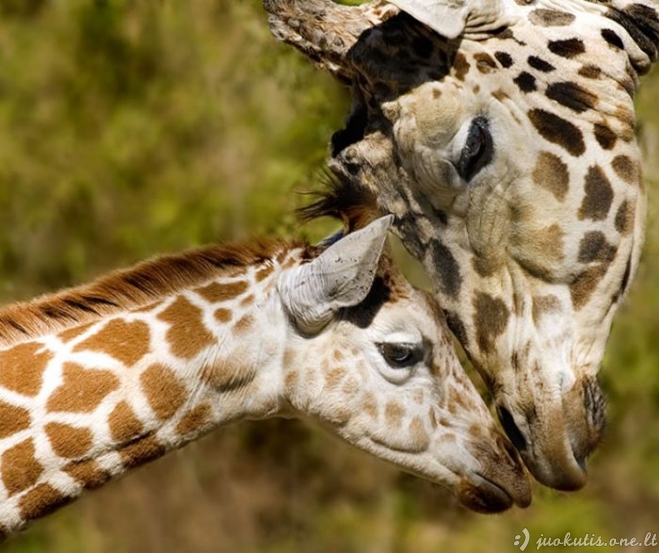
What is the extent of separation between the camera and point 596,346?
4.95 meters

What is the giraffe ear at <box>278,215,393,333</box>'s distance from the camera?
15.6 ft

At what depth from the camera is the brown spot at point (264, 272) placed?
5.07 m

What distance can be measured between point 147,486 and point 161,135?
8.54 ft

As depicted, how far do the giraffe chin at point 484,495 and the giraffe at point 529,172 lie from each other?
0.48ft

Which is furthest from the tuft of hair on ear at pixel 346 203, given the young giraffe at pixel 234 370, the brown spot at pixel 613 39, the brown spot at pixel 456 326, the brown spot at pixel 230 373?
the brown spot at pixel 613 39

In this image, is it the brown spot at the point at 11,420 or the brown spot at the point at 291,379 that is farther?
the brown spot at the point at 291,379

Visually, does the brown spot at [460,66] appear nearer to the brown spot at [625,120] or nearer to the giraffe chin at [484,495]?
the brown spot at [625,120]

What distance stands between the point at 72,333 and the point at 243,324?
1.89ft

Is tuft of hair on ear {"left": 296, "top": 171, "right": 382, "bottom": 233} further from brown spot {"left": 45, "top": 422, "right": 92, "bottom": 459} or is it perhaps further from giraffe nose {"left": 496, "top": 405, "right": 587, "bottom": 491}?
brown spot {"left": 45, "top": 422, "right": 92, "bottom": 459}

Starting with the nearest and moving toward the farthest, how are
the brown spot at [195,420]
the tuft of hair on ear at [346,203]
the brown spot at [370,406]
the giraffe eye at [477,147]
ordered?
the brown spot at [195,420], the giraffe eye at [477,147], the brown spot at [370,406], the tuft of hair on ear at [346,203]

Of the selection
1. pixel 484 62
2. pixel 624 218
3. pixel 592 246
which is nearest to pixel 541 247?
pixel 592 246

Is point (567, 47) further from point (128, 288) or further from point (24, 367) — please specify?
point (24, 367)

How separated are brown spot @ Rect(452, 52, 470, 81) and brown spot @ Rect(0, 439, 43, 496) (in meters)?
1.87

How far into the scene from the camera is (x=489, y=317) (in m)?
5.00
